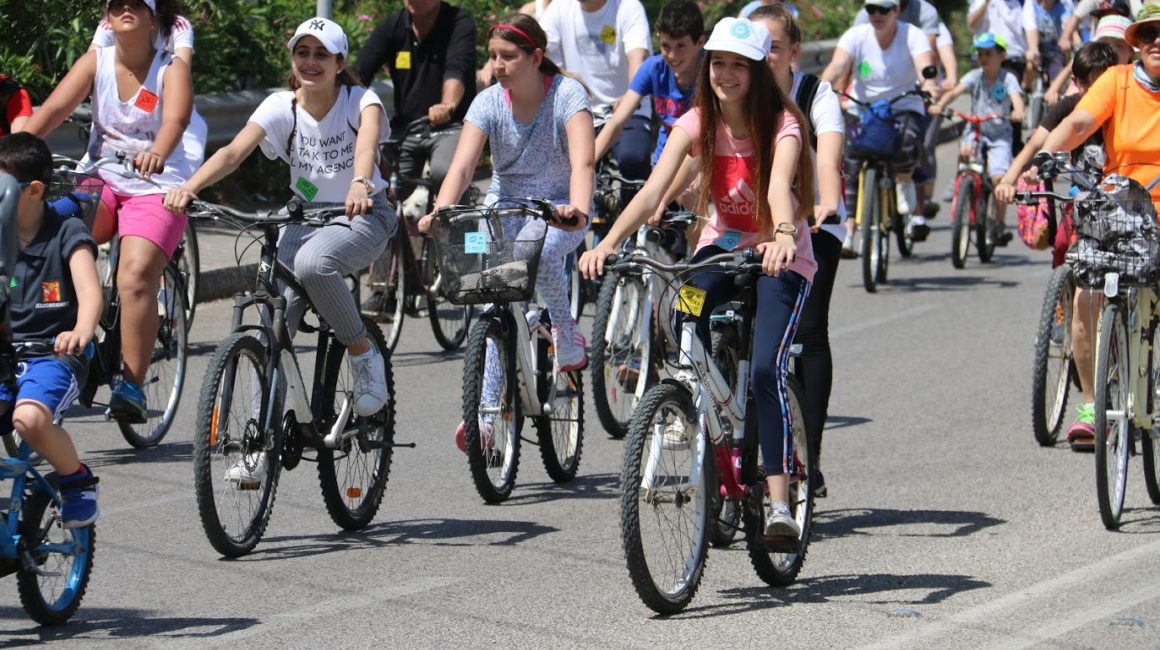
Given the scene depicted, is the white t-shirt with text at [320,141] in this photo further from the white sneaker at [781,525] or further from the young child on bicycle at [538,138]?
the white sneaker at [781,525]

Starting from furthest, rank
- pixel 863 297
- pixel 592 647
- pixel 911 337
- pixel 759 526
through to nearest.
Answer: pixel 863 297 → pixel 911 337 → pixel 759 526 → pixel 592 647

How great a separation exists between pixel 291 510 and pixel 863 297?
6.78 meters

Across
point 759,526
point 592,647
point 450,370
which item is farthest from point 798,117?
point 450,370

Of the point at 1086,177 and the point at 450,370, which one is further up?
the point at 1086,177

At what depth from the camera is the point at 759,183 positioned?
653 cm

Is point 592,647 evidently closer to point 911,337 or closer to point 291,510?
point 291,510

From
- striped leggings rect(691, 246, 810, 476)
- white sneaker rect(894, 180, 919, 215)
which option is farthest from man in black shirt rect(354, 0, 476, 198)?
striped leggings rect(691, 246, 810, 476)

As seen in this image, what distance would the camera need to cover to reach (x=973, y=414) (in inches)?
393

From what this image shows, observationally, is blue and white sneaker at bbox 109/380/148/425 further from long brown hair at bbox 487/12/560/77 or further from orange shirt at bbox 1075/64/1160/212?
orange shirt at bbox 1075/64/1160/212

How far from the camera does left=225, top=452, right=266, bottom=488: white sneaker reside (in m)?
6.77

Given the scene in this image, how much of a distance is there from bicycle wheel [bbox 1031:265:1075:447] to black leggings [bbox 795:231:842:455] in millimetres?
1895


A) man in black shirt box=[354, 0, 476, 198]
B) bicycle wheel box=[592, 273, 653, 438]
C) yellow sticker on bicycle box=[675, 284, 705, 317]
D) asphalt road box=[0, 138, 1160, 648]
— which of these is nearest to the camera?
asphalt road box=[0, 138, 1160, 648]

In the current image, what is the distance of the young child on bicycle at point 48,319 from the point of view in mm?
5906

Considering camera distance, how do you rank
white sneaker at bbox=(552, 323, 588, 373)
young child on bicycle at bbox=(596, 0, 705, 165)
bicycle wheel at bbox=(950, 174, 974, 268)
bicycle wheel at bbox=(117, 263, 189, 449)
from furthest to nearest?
bicycle wheel at bbox=(950, 174, 974, 268) → young child on bicycle at bbox=(596, 0, 705, 165) → bicycle wheel at bbox=(117, 263, 189, 449) → white sneaker at bbox=(552, 323, 588, 373)
